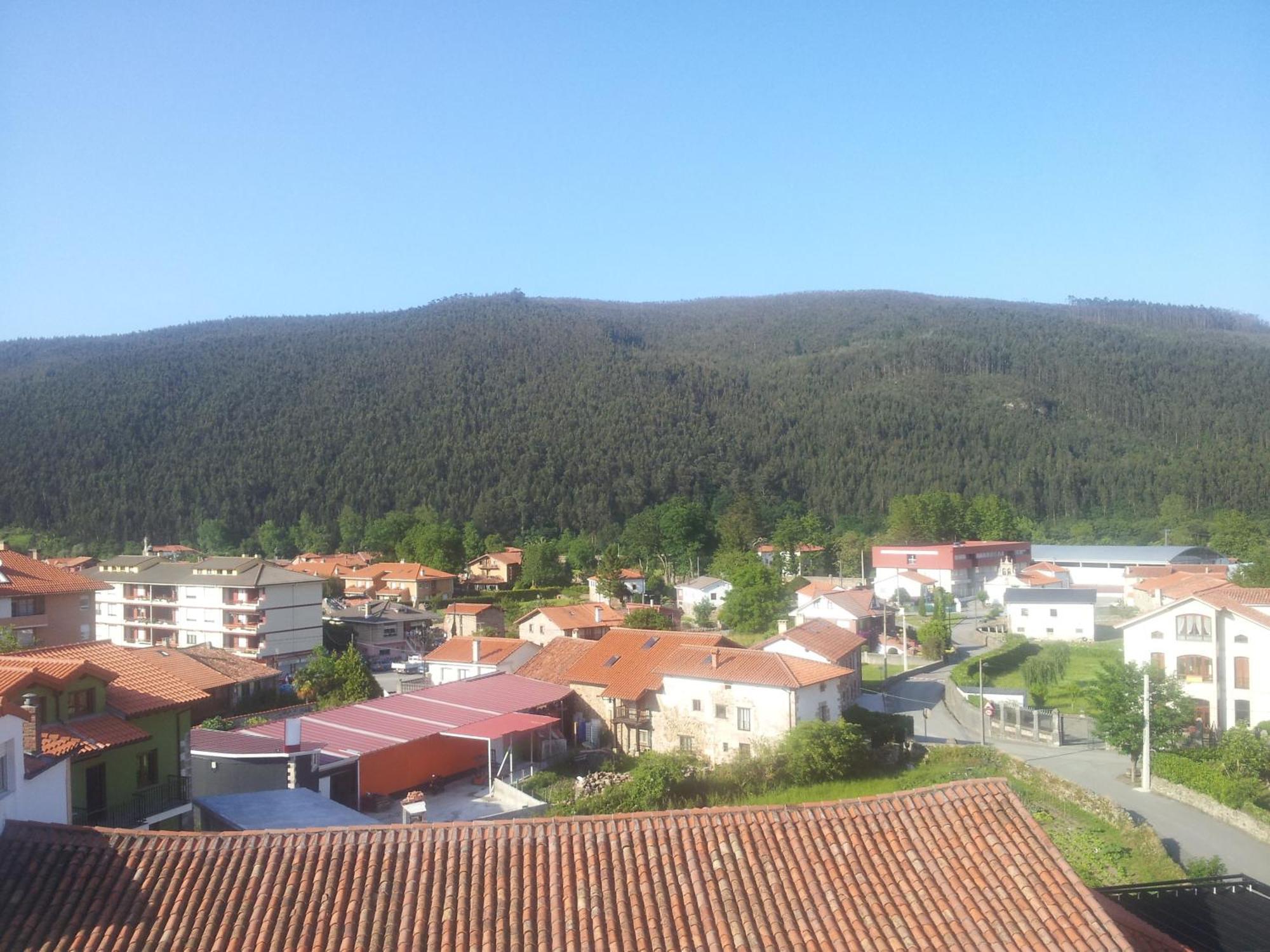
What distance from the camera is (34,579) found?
2577 centimetres

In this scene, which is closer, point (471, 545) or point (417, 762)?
point (417, 762)

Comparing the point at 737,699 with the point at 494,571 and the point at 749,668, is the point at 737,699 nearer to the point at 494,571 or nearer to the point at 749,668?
the point at 749,668

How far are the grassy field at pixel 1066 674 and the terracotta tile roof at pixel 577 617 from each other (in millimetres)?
13278

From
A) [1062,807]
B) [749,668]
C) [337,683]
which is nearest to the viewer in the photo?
[1062,807]

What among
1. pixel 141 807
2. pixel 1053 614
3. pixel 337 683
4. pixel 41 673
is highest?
pixel 41 673

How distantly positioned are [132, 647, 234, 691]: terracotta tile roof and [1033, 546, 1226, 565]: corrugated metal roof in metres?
58.1

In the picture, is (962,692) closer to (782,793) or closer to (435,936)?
(782,793)

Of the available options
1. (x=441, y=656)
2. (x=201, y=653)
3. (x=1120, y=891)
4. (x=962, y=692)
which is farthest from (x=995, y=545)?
(x=1120, y=891)

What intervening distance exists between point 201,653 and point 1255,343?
178162 millimetres

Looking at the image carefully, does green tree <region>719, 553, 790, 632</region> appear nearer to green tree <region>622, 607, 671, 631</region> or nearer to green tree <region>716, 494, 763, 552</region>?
green tree <region>622, 607, 671, 631</region>

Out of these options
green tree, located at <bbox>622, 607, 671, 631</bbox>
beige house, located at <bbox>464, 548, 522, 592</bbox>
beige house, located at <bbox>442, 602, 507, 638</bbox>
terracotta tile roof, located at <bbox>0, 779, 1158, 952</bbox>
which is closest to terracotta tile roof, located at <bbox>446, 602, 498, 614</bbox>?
beige house, located at <bbox>442, 602, 507, 638</bbox>

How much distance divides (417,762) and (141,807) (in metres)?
8.52

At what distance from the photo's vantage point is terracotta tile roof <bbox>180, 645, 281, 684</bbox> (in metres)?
27.0

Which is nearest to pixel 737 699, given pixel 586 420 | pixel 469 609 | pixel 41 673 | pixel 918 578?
pixel 41 673
